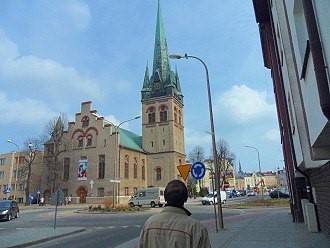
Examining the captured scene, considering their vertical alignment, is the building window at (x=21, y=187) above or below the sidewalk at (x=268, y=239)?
above

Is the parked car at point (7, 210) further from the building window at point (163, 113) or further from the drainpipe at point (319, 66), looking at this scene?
the building window at point (163, 113)

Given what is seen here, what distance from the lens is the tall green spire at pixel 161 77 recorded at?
7738cm

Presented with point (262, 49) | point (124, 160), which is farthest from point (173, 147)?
point (262, 49)

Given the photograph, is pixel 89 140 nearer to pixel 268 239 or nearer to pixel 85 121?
pixel 85 121

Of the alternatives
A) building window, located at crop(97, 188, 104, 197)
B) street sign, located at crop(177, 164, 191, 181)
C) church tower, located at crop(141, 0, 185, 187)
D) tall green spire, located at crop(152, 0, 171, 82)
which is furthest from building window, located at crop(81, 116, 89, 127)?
street sign, located at crop(177, 164, 191, 181)

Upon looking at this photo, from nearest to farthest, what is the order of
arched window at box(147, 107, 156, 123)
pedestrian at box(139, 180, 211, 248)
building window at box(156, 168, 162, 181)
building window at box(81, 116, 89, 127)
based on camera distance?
1. pedestrian at box(139, 180, 211, 248)
2. building window at box(81, 116, 89, 127)
3. building window at box(156, 168, 162, 181)
4. arched window at box(147, 107, 156, 123)

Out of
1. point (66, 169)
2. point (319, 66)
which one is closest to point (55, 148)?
point (66, 169)

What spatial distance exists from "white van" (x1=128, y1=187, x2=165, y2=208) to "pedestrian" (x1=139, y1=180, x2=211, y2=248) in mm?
41936

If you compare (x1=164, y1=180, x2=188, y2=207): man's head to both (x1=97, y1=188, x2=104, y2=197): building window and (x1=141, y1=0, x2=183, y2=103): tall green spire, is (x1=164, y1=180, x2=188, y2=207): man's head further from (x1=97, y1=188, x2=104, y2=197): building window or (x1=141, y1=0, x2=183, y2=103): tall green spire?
(x1=141, y1=0, x2=183, y2=103): tall green spire

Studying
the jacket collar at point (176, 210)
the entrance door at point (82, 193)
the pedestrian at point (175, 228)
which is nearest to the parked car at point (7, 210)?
the pedestrian at point (175, 228)

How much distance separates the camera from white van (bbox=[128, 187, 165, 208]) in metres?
44.1

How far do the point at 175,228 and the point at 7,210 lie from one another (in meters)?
26.2

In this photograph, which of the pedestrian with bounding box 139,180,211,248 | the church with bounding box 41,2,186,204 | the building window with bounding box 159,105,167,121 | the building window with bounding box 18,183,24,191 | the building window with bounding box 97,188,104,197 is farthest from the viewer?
the building window with bounding box 18,183,24,191

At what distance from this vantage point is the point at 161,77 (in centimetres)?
7931
